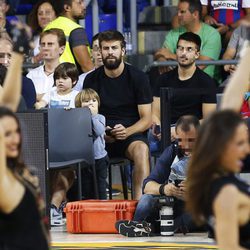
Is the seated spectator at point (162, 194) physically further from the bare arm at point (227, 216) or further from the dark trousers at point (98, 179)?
the bare arm at point (227, 216)

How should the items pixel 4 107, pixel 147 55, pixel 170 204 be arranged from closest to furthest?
1. pixel 4 107
2. pixel 170 204
3. pixel 147 55

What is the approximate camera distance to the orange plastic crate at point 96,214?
13117 millimetres

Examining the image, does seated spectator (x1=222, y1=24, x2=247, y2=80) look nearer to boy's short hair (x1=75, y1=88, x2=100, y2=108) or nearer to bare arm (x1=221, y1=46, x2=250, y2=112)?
boy's short hair (x1=75, y1=88, x2=100, y2=108)

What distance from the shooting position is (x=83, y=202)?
13.3 meters

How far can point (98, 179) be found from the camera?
46.4 ft

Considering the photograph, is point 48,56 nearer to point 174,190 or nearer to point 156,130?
point 156,130

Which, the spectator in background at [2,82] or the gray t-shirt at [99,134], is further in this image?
the gray t-shirt at [99,134]

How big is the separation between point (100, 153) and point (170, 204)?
62.8 inches

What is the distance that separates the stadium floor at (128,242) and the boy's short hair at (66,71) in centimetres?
200

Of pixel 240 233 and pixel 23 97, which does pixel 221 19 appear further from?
pixel 240 233

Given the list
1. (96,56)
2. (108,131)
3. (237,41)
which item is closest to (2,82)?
(108,131)

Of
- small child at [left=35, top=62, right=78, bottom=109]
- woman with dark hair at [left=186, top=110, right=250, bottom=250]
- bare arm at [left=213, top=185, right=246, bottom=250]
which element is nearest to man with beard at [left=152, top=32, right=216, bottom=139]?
small child at [left=35, top=62, right=78, bottom=109]

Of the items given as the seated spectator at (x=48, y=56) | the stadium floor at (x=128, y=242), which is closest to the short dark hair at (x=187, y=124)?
the stadium floor at (x=128, y=242)

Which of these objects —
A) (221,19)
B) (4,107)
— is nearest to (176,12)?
(221,19)
